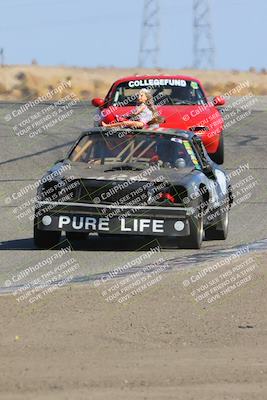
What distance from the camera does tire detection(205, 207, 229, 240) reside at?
43.7 feet

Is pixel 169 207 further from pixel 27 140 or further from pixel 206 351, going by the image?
pixel 27 140

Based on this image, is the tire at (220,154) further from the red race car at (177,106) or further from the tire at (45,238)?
the tire at (45,238)

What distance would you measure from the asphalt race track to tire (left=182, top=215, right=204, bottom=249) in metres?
0.13

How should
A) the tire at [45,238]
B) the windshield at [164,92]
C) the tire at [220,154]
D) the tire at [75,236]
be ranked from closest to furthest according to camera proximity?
1. the tire at [45,238]
2. the tire at [75,236]
3. the windshield at [164,92]
4. the tire at [220,154]

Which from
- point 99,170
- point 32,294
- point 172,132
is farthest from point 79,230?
point 32,294

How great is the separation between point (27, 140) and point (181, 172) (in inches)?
424

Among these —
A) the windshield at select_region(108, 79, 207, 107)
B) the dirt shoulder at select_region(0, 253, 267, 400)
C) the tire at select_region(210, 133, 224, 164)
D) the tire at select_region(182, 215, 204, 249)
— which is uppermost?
the dirt shoulder at select_region(0, 253, 267, 400)

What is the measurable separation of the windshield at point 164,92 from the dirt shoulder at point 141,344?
9.59m

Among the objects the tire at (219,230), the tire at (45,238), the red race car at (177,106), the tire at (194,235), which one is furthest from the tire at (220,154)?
the tire at (45,238)

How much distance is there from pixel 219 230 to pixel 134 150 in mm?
1430

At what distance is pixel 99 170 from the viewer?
488 inches

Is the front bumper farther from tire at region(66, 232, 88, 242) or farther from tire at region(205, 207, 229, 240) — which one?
tire at region(205, 207, 229, 240)

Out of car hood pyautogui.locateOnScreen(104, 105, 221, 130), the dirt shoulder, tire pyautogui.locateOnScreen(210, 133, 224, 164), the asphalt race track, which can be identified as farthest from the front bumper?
tire pyautogui.locateOnScreen(210, 133, 224, 164)

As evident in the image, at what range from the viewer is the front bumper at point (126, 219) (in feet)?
39.0
